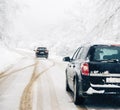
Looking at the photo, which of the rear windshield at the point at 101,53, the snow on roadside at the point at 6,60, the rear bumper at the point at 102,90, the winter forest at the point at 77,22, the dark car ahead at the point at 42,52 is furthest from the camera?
the dark car ahead at the point at 42,52

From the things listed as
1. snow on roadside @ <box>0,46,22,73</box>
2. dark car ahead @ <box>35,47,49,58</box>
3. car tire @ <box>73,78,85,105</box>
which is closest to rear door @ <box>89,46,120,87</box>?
car tire @ <box>73,78,85,105</box>

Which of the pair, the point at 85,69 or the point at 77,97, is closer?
the point at 85,69

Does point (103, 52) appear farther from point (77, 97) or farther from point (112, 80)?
point (77, 97)

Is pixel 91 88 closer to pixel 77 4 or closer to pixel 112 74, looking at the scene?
pixel 112 74

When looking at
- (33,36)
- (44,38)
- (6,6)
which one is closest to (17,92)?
(6,6)

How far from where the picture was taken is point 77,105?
1137 cm

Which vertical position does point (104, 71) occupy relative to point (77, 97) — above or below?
above

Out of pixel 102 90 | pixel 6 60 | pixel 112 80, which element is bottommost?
pixel 102 90

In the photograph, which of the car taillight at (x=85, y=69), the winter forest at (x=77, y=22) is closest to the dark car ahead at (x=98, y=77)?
the car taillight at (x=85, y=69)

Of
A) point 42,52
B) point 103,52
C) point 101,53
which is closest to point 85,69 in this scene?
point 101,53

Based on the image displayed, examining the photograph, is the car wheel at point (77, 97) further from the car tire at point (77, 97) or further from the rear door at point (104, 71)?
the rear door at point (104, 71)

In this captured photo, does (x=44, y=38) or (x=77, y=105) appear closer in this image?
(x=77, y=105)

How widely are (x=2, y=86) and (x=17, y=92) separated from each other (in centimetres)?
205

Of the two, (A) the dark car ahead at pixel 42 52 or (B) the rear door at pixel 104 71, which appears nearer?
(B) the rear door at pixel 104 71
